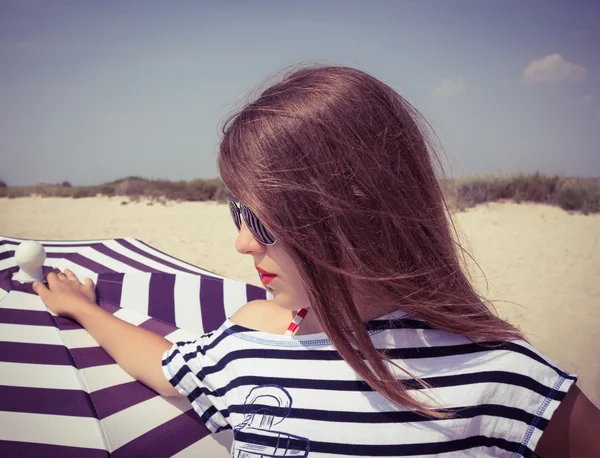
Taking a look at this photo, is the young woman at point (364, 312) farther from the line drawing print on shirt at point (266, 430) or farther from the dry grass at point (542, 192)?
the dry grass at point (542, 192)

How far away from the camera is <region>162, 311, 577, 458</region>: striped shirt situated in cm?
94

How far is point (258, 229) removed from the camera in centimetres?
102

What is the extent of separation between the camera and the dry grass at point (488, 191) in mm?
11008

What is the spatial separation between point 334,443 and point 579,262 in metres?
6.89

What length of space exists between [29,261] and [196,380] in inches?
32.2

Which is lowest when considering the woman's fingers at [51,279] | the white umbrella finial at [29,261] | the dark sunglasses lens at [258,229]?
the woman's fingers at [51,279]

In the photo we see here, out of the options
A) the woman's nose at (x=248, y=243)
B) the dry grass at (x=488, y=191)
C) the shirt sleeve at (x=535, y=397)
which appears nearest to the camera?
the shirt sleeve at (x=535, y=397)

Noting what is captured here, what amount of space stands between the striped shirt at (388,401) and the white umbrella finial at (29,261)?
0.89 metres

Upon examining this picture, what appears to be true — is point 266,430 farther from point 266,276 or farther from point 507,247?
point 507,247

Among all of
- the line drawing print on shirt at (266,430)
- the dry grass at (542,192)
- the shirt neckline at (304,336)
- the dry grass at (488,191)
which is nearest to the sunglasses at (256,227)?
the shirt neckline at (304,336)

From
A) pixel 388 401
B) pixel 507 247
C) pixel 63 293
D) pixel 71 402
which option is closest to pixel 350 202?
pixel 388 401

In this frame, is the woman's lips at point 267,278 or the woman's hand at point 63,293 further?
the woman's hand at point 63,293

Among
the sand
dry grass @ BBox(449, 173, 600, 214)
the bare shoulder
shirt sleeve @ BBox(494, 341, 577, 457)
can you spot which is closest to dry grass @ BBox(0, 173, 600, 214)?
dry grass @ BBox(449, 173, 600, 214)

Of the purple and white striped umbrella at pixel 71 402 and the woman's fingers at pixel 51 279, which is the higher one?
the woman's fingers at pixel 51 279
